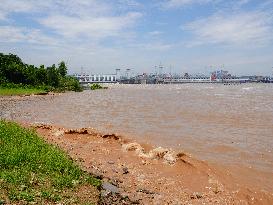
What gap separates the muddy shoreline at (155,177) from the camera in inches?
382

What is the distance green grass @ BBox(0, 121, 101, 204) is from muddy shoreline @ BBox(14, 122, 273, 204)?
0.63 metres

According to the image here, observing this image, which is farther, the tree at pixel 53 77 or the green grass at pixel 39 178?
the tree at pixel 53 77

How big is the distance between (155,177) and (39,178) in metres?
3.75

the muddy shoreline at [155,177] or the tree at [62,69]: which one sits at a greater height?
the tree at [62,69]

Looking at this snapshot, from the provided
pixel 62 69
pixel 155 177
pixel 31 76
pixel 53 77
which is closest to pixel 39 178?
pixel 155 177

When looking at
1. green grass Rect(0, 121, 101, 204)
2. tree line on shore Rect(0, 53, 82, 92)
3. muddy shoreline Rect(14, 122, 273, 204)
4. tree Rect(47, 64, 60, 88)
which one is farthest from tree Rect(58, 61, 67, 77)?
green grass Rect(0, 121, 101, 204)

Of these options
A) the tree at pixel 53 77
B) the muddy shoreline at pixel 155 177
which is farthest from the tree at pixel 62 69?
the muddy shoreline at pixel 155 177

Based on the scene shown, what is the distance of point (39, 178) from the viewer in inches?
375

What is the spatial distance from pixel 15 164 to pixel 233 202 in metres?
5.87

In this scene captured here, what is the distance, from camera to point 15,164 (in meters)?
10.4

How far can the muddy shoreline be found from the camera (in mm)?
9703

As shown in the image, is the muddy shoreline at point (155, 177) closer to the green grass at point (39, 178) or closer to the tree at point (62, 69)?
the green grass at point (39, 178)

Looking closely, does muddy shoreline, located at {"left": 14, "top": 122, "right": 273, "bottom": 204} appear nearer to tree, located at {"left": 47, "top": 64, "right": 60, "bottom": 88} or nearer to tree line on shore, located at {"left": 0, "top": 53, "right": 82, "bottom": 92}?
tree line on shore, located at {"left": 0, "top": 53, "right": 82, "bottom": 92}

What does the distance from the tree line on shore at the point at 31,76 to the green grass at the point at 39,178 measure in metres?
71.4
